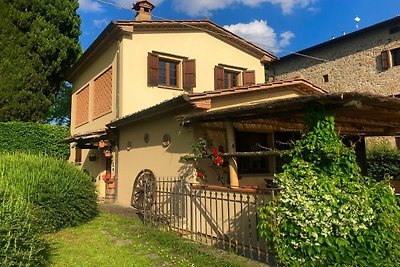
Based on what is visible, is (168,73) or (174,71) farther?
(174,71)

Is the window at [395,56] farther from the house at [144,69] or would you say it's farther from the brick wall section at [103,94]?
the brick wall section at [103,94]

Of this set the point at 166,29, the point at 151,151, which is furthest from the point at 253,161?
the point at 166,29

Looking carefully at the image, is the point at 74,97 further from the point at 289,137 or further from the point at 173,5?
the point at 289,137

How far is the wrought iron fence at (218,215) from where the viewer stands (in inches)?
226

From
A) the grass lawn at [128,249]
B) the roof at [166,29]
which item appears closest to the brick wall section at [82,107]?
the roof at [166,29]

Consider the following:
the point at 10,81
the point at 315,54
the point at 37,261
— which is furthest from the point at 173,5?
the point at 37,261

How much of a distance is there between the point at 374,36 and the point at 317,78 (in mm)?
4489

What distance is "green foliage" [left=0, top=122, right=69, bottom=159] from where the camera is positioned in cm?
1652

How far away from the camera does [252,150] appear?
10445 millimetres

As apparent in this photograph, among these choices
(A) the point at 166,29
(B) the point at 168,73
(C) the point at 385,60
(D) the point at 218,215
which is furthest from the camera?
A: (C) the point at 385,60

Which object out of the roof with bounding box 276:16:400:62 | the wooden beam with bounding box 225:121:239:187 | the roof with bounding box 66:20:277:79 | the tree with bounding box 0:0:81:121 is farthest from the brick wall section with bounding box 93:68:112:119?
the roof with bounding box 276:16:400:62

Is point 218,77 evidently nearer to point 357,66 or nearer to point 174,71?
point 174,71

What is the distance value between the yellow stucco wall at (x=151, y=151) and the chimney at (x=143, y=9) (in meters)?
6.23

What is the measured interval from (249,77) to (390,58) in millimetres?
9065
